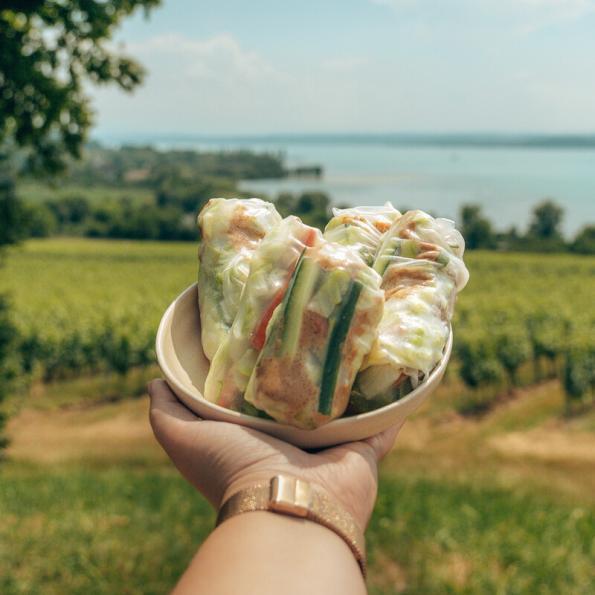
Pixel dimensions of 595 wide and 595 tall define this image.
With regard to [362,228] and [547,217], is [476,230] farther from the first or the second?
[362,228]

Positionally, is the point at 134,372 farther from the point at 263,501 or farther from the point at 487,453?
the point at 263,501

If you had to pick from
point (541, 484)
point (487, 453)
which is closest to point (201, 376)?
point (541, 484)

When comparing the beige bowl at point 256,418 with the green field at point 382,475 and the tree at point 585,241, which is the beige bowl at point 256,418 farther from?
the tree at point 585,241

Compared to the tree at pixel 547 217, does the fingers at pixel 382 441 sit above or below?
above

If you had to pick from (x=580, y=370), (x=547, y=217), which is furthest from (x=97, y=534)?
(x=547, y=217)

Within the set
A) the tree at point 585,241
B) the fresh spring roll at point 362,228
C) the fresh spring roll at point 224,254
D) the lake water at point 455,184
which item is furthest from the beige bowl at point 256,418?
the lake water at point 455,184

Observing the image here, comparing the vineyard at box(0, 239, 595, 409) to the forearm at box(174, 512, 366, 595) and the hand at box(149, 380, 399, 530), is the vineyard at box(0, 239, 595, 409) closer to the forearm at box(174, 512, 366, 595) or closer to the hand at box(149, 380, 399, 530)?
the hand at box(149, 380, 399, 530)

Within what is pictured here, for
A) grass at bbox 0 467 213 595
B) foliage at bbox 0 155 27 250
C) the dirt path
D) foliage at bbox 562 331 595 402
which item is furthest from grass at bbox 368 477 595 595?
foliage at bbox 562 331 595 402
